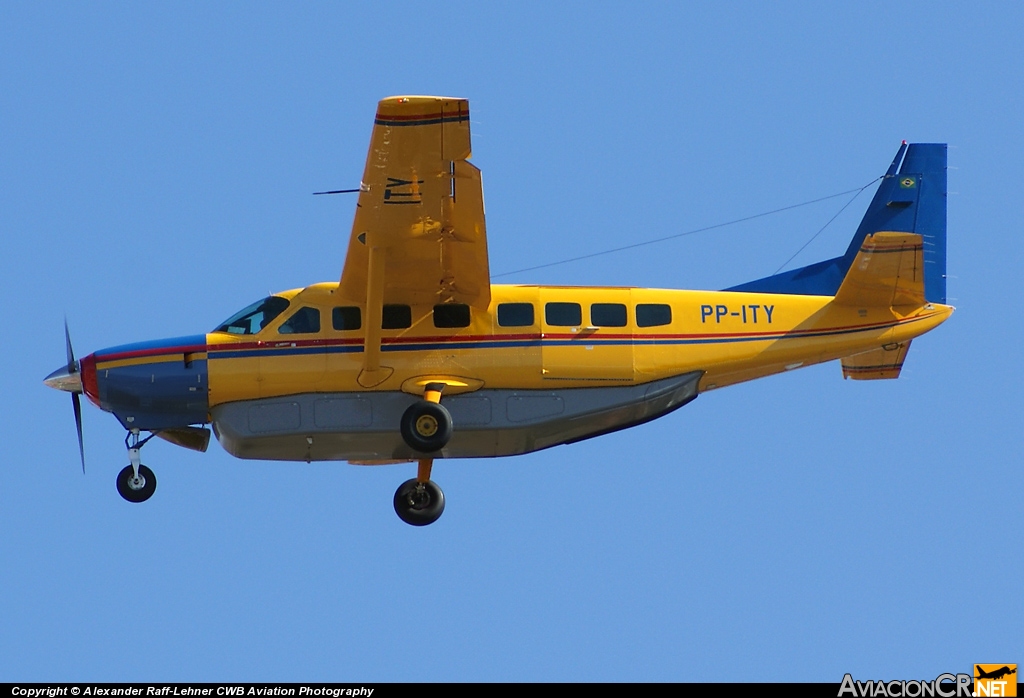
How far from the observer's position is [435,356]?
2589 cm

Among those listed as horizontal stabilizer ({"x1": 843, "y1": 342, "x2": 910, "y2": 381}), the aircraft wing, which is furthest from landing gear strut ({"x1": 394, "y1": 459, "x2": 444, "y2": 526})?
horizontal stabilizer ({"x1": 843, "y1": 342, "x2": 910, "y2": 381})

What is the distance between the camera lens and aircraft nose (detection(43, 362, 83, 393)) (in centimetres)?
2645

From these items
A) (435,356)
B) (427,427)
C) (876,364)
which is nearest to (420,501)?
(427,427)

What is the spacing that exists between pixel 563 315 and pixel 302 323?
3.78m

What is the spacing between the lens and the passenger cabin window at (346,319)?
2594 cm

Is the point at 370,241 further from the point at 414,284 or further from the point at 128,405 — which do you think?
the point at 128,405

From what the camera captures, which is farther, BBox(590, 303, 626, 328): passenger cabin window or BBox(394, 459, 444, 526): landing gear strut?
BBox(394, 459, 444, 526): landing gear strut

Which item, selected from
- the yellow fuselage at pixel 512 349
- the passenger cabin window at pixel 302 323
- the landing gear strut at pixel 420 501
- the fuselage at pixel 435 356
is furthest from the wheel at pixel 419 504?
the passenger cabin window at pixel 302 323

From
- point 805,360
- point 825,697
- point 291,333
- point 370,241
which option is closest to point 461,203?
point 370,241

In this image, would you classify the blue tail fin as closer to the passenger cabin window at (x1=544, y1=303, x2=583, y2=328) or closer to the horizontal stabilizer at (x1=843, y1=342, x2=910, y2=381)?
the horizontal stabilizer at (x1=843, y1=342, x2=910, y2=381)

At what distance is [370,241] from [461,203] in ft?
4.74

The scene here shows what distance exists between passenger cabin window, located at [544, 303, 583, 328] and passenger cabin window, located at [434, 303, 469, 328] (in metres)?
1.17

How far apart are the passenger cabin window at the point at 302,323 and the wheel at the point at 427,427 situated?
196cm

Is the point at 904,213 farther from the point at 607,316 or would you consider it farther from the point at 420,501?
the point at 420,501
